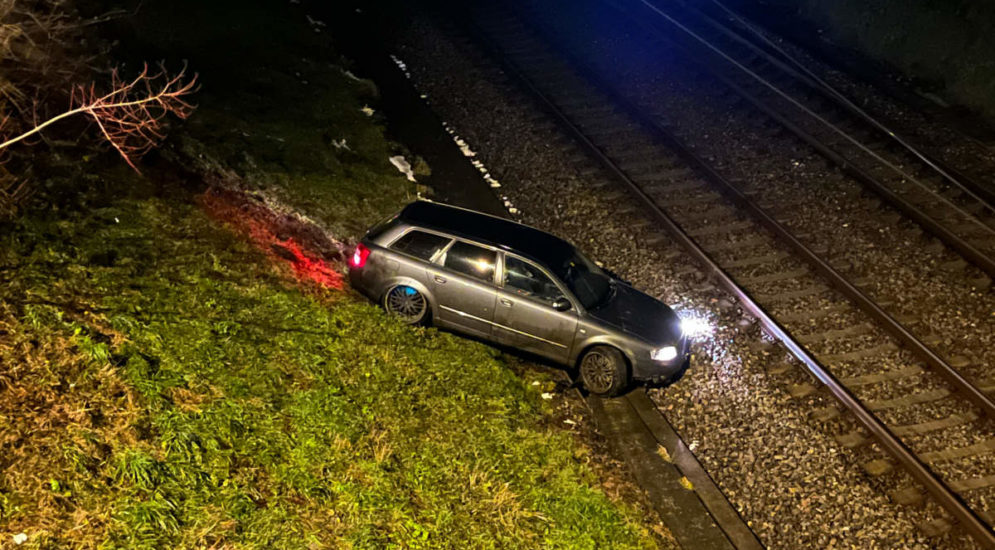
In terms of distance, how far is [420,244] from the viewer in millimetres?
10609

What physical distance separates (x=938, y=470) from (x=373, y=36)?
55.5 feet

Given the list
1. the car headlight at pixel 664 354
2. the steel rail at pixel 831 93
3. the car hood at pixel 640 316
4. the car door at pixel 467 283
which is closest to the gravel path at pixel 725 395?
the car headlight at pixel 664 354

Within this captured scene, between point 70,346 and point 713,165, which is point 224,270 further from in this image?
point 713,165

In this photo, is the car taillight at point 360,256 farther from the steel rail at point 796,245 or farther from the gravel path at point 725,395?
the steel rail at point 796,245

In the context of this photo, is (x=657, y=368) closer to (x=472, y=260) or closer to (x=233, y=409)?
(x=472, y=260)

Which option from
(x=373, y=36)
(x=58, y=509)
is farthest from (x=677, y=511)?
(x=373, y=36)

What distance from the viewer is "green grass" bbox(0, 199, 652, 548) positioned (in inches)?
285

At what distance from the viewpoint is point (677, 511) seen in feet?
29.6

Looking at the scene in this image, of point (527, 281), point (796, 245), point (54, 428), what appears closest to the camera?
point (54, 428)

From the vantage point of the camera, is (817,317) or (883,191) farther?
(883,191)

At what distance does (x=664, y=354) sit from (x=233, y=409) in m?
5.63

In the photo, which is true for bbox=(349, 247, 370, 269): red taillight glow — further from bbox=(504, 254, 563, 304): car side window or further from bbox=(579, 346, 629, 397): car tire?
bbox=(579, 346, 629, 397): car tire

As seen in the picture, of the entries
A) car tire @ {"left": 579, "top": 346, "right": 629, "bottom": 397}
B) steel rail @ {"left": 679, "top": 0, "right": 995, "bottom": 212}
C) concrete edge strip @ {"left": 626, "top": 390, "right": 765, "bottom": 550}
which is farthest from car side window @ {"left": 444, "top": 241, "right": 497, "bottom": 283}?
A: steel rail @ {"left": 679, "top": 0, "right": 995, "bottom": 212}

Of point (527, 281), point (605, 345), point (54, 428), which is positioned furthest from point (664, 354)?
point (54, 428)
